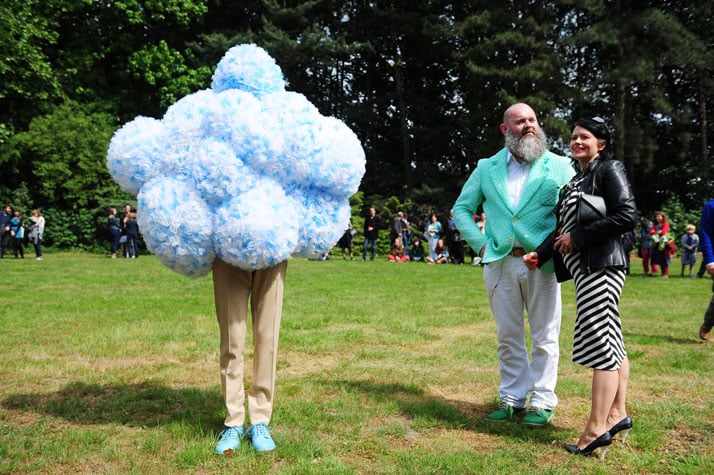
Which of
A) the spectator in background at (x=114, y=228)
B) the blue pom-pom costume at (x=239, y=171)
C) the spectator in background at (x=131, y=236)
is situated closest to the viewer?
the blue pom-pom costume at (x=239, y=171)

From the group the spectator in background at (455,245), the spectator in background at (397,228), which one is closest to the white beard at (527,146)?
the spectator in background at (455,245)

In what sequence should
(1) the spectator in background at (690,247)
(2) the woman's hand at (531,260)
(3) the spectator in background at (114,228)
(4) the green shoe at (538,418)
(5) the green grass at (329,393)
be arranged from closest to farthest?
(5) the green grass at (329,393) < (2) the woman's hand at (531,260) < (4) the green shoe at (538,418) < (1) the spectator in background at (690,247) < (3) the spectator in background at (114,228)

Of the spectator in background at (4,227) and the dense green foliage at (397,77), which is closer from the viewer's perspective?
the spectator in background at (4,227)

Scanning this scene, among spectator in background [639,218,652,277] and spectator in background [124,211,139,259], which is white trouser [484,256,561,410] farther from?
spectator in background [124,211,139,259]

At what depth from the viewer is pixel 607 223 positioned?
374cm

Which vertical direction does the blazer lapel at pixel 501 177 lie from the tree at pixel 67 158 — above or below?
below

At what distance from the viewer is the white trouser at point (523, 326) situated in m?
4.37

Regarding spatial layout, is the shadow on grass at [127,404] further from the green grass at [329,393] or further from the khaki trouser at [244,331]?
the khaki trouser at [244,331]

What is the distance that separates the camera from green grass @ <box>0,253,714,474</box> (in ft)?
12.2

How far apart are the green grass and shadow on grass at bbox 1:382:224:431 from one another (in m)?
0.02

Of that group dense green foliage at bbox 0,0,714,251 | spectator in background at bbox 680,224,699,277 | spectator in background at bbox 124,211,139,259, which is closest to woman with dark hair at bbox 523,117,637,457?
spectator in background at bbox 680,224,699,277

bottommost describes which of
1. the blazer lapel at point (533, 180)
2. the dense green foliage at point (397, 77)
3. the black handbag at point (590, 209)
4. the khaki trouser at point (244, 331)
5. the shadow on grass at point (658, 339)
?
the shadow on grass at point (658, 339)

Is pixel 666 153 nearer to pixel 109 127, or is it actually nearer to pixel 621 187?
pixel 109 127

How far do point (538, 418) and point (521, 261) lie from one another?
114cm
